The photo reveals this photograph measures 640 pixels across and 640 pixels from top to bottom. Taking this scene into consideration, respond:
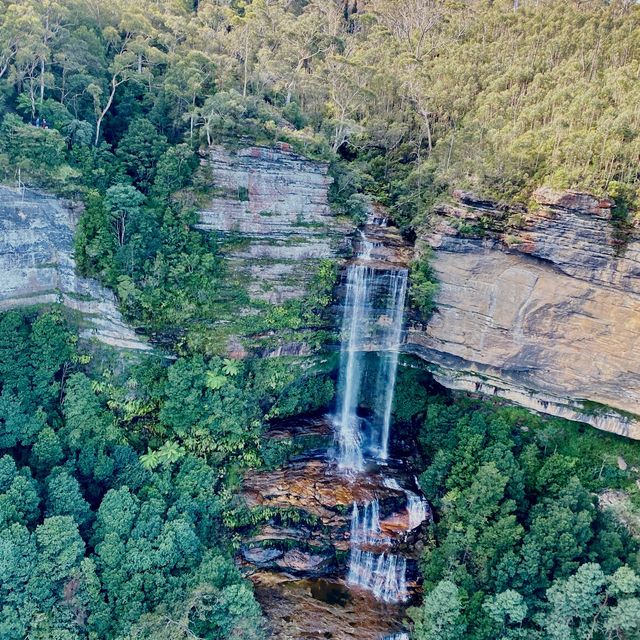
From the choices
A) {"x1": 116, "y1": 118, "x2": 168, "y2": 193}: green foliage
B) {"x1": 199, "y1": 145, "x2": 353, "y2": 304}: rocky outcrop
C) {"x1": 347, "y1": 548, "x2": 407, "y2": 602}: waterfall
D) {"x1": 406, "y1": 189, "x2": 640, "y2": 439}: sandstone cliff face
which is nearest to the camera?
{"x1": 406, "y1": 189, "x2": 640, "y2": 439}: sandstone cliff face

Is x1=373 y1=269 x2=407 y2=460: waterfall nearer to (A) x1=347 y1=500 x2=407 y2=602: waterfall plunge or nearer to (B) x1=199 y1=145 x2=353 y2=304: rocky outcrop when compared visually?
(B) x1=199 y1=145 x2=353 y2=304: rocky outcrop

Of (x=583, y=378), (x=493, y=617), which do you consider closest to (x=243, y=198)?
(x=583, y=378)

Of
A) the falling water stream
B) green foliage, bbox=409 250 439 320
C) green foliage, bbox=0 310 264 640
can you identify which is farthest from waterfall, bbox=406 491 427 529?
green foliage, bbox=409 250 439 320

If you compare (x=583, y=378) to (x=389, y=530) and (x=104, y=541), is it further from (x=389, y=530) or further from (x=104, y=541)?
(x=104, y=541)

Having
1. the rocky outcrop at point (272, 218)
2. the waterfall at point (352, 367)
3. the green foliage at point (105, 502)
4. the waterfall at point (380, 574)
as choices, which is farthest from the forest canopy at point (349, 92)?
the waterfall at point (380, 574)

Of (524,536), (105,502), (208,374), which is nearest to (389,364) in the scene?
(208,374)

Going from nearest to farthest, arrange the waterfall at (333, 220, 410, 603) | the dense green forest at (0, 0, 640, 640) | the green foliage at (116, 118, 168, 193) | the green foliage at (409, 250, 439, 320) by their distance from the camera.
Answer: the dense green forest at (0, 0, 640, 640) < the waterfall at (333, 220, 410, 603) < the green foliage at (116, 118, 168, 193) < the green foliage at (409, 250, 439, 320)
